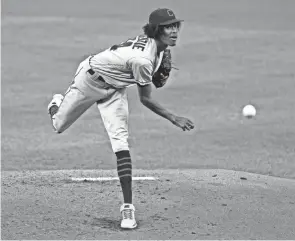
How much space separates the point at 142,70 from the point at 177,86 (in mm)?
7910

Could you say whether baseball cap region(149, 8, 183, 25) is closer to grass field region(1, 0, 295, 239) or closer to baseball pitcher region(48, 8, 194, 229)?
baseball pitcher region(48, 8, 194, 229)

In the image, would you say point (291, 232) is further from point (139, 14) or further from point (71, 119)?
point (139, 14)

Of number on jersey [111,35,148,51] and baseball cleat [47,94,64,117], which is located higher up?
number on jersey [111,35,148,51]

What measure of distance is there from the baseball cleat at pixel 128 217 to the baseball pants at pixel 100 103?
46cm

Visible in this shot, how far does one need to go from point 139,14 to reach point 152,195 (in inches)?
598

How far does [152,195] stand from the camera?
686cm

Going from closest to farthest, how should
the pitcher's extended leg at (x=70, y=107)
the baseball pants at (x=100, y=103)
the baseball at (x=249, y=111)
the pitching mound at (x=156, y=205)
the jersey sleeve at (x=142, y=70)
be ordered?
the pitching mound at (x=156, y=205), the jersey sleeve at (x=142, y=70), the baseball pants at (x=100, y=103), the pitcher's extended leg at (x=70, y=107), the baseball at (x=249, y=111)

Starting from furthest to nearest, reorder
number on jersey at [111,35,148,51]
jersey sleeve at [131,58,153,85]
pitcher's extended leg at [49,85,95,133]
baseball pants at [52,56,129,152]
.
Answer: pitcher's extended leg at [49,85,95,133] < baseball pants at [52,56,129,152] < number on jersey at [111,35,148,51] < jersey sleeve at [131,58,153,85]

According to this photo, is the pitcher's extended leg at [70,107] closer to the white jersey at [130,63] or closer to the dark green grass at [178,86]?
the white jersey at [130,63]

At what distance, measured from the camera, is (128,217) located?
19.3 ft

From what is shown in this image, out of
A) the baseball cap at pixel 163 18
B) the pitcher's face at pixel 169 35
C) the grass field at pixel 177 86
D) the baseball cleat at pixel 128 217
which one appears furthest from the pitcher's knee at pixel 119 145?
the grass field at pixel 177 86

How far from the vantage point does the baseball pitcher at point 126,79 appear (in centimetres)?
598

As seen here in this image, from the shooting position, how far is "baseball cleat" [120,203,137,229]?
5812mm

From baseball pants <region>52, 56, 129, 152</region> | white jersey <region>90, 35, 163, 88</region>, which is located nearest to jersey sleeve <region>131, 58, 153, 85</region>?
white jersey <region>90, 35, 163, 88</region>
